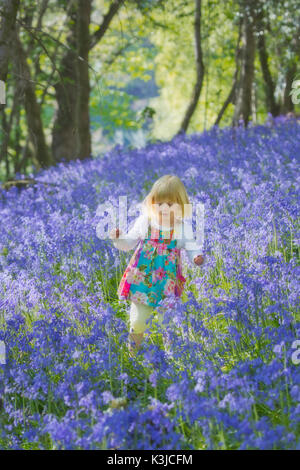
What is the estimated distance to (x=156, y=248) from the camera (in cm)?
397

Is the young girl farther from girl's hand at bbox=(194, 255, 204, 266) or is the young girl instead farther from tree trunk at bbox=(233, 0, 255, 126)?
tree trunk at bbox=(233, 0, 255, 126)

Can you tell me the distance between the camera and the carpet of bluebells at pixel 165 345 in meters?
2.66

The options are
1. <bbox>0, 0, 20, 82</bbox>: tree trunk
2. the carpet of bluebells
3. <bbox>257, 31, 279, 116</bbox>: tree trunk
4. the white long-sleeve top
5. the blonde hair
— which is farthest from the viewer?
<bbox>257, 31, 279, 116</bbox>: tree trunk

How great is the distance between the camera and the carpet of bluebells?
2.66 meters

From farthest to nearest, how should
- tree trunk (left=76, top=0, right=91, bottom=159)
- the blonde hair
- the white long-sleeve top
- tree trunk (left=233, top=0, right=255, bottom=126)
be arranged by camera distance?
tree trunk (left=233, top=0, right=255, bottom=126), tree trunk (left=76, top=0, right=91, bottom=159), the white long-sleeve top, the blonde hair

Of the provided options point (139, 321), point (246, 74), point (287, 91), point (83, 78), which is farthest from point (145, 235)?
point (287, 91)

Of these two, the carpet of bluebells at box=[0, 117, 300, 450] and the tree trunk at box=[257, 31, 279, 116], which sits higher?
the tree trunk at box=[257, 31, 279, 116]

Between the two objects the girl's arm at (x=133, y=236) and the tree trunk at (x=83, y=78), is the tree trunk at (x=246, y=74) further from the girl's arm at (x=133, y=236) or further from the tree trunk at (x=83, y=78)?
the girl's arm at (x=133, y=236)

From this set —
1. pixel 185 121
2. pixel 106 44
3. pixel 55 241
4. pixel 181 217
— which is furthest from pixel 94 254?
pixel 106 44

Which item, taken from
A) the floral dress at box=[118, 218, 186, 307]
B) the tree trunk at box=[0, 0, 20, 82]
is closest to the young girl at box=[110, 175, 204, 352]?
the floral dress at box=[118, 218, 186, 307]

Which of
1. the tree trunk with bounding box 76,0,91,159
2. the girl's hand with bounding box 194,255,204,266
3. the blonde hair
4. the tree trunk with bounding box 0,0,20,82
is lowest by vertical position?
the girl's hand with bounding box 194,255,204,266

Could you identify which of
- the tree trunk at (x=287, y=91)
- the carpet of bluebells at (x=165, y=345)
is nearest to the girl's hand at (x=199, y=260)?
the carpet of bluebells at (x=165, y=345)

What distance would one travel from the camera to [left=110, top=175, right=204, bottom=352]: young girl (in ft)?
12.8

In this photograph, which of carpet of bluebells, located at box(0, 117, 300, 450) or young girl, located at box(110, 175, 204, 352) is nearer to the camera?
carpet of bluebells, located at box(0, 117, 300, 450)
